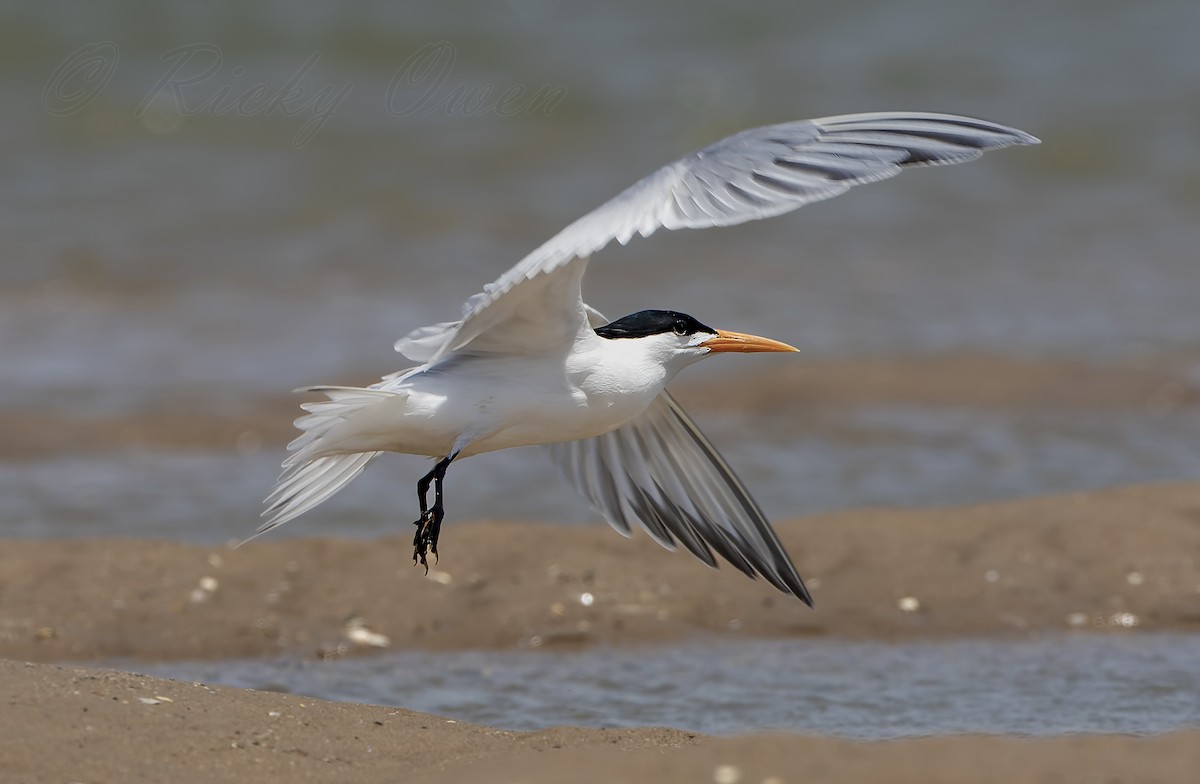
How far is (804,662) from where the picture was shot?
5039 millimetres

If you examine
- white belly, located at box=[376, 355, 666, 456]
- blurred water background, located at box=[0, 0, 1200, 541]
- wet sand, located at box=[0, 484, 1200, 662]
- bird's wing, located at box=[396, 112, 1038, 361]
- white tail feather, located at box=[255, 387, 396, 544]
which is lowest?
wet sand, located at box=[0, 484, 1200, 662]

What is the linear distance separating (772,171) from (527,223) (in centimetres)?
878

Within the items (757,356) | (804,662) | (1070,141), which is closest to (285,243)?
(757,356)

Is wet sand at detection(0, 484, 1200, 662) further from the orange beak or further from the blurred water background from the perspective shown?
the orange beak

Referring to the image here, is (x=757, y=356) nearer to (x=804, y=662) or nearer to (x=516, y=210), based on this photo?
(x=516, y=210)

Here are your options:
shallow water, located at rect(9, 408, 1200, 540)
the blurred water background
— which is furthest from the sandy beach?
the blurred water background

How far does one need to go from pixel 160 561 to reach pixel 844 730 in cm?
248

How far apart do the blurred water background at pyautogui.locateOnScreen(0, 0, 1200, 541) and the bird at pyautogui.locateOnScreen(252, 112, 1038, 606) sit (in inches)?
66.5

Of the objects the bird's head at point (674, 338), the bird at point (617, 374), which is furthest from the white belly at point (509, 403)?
the bird's head at point (674, 338)

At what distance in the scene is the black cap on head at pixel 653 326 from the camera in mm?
4625

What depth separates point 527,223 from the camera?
40.5 feet

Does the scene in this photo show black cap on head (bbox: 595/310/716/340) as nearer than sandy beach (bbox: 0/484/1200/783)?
Yes

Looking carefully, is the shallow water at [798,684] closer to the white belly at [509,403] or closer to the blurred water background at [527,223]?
the white belly at [509,403]

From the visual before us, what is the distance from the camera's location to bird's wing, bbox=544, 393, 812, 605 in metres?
5.02
